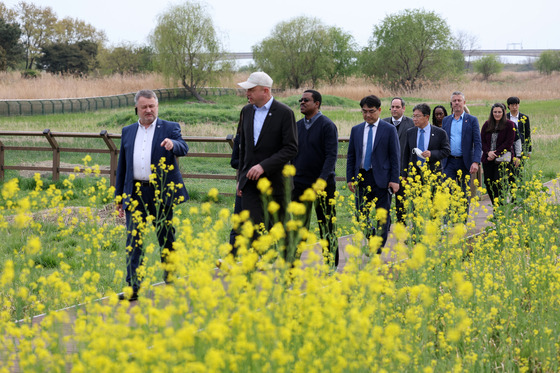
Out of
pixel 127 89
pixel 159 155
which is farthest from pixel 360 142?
pixel 127 89

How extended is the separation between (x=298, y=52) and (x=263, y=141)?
54.7 metres

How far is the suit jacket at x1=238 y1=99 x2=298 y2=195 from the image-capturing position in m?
6.14

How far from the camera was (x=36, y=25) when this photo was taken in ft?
220

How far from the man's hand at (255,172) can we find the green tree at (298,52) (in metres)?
53.4

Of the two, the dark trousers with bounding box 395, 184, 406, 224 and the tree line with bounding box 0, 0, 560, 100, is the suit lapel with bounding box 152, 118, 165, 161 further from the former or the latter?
the tree line with bounding box 0, 0, 560, 100

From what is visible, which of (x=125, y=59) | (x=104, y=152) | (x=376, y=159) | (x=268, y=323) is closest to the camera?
(x=268, y=323)

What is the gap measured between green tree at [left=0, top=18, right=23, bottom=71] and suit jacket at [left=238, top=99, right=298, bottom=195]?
1952 inches

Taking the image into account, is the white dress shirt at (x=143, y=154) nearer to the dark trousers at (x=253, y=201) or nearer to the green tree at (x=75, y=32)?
the dark trousers at (x=253, y=201)

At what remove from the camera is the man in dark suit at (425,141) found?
8.93 meters

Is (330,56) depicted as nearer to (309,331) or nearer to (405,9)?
(405,9)

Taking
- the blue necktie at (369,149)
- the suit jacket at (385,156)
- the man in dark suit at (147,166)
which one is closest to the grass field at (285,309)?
the man in dark suit at (147,166)

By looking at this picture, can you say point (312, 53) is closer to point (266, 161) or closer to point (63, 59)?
point (63, 59)

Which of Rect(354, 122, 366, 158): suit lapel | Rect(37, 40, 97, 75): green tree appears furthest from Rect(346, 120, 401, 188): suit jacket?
Rect(37, 40, 97, 75): green tree

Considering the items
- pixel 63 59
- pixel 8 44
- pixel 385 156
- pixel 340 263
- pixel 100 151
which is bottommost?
pixel 340 263
